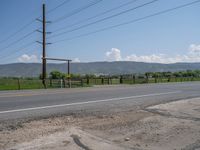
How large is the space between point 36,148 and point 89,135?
56.0 inches

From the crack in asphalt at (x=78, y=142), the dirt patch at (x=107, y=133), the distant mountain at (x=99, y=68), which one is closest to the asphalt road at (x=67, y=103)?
the dirt patch at (x=107, y=133)

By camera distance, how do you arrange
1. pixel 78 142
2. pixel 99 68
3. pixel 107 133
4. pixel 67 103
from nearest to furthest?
pixel 78 142
pixel 107 133
pixel 67 103
pixel 99 68

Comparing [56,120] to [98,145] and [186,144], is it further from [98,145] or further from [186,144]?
[186,144]

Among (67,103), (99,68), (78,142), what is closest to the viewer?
(78,142)

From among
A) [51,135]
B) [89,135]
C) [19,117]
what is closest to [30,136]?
[51,135]

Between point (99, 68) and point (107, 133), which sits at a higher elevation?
point (99, 68)

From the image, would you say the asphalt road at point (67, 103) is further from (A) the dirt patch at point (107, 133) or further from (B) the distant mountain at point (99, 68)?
(B) the distant mountain at point (99, 68)

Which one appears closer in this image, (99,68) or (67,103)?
(67,103)

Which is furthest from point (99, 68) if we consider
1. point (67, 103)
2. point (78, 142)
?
point (78, 142)

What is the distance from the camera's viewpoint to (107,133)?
6.23m

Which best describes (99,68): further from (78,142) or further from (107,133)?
(78,142)

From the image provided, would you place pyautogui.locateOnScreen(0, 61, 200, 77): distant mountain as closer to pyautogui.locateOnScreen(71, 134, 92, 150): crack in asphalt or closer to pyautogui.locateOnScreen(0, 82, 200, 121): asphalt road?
pyautogui.locateOnScreen(0, 82, 200, 121): asphalt road

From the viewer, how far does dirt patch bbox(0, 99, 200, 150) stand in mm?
5246

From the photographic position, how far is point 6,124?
7.35 m
